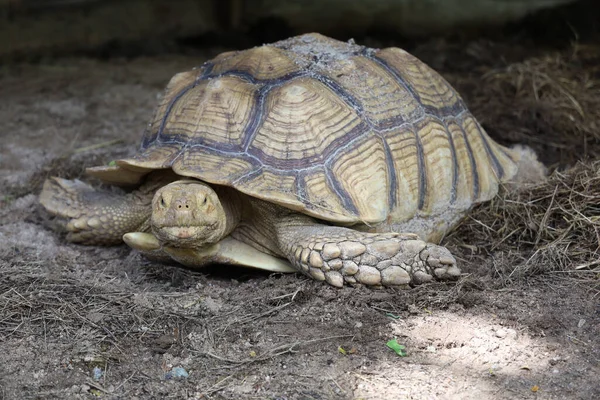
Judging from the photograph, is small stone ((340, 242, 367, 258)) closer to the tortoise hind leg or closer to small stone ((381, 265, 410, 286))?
small stone ((381, 265, 410, 286))

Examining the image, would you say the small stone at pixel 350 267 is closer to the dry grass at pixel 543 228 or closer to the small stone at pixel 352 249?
the small stone at pixel 352 249

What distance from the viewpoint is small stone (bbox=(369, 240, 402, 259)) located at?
3.28 metres

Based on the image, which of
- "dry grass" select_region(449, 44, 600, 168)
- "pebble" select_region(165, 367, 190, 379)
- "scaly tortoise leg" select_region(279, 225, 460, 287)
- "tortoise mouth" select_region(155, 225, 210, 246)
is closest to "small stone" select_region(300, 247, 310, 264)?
"scaly tortoise leg" select_region(279, 225, 460, 287)

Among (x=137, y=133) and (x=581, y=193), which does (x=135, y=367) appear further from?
(x=137, y=133)

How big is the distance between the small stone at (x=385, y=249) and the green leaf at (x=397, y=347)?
1.80 feet

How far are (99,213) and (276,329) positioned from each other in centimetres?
152

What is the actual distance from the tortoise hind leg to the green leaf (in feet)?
5.55

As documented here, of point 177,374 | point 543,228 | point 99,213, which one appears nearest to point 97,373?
point 177,374

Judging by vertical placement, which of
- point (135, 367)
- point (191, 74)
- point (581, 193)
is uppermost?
point (191, 74)

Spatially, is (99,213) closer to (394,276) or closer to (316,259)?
(316,259)

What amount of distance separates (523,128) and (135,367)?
3703 millimetres

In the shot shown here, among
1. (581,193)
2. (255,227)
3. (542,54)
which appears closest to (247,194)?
(255,227)

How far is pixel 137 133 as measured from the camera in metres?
5.59

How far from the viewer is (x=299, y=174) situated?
135 inches
